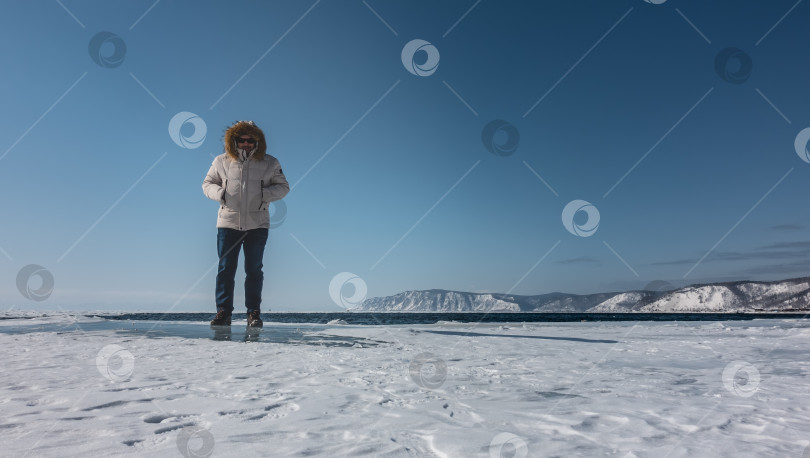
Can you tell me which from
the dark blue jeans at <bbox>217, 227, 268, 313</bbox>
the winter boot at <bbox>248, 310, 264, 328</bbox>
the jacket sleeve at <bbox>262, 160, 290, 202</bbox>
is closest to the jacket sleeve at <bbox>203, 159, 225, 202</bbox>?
the dark blue jeans at <bbox>217, 227, 268, 313</bbox>

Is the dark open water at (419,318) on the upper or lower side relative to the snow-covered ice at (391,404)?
lower

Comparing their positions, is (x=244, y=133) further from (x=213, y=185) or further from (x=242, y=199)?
(x=242, y=199)

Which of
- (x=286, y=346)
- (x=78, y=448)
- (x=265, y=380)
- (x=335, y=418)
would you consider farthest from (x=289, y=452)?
(x=286, y=346)

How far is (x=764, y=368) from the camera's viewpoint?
13.1 ft

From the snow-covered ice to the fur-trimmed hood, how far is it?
153 inches

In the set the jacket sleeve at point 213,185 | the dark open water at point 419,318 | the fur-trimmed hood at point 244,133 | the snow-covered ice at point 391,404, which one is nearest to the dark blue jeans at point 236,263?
the jacket sleeve at point 213,185

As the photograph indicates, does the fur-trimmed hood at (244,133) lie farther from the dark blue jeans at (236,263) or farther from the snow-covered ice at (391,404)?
the snow-covered ice at (391,404)

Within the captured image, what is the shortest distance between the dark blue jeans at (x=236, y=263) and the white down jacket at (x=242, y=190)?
19 centimetres

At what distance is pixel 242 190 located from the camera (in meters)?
7.22

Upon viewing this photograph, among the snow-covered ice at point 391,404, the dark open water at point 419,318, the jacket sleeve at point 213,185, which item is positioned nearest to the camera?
the snow-covered ice at point 391,404

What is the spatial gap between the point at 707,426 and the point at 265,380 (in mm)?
3005

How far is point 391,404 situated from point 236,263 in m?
5.96

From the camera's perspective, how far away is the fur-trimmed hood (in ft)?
23.8

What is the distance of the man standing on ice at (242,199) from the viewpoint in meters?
7.24
